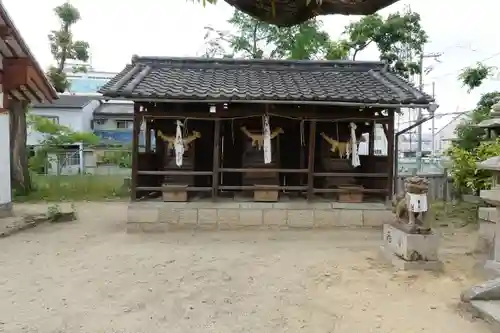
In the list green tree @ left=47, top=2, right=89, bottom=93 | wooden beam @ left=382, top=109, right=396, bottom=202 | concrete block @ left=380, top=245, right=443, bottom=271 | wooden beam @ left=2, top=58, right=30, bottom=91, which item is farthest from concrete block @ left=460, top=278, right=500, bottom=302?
green tree @ left=47, top=2, right=89, bottom=93

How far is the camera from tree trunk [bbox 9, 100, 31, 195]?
16.3m

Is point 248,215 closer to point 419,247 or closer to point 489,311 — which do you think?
point 419,247

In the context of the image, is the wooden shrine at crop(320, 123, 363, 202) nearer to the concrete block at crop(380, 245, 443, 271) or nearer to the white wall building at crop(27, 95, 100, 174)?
the concrete block at crop(380, 245, 443, 271)

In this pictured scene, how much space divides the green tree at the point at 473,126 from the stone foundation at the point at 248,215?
4.28 metres

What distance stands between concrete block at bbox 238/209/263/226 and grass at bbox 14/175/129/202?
777 cm

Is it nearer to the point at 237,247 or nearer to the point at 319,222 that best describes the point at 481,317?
the point at 237,247

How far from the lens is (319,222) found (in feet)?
35.1

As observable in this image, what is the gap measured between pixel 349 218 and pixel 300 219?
1.10 meters

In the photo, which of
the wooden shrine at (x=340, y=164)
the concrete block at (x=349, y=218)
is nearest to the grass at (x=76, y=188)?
the wooden shrine at (x=340, y=164)

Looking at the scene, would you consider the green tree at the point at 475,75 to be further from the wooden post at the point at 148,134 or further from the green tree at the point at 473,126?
the wooden post at the point at 148,134

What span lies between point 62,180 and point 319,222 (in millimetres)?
12337

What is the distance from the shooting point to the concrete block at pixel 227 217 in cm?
1059

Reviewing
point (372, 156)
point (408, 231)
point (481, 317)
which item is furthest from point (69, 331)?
point (372, 156)

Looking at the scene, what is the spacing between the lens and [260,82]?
38.7 feet
